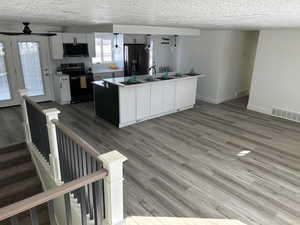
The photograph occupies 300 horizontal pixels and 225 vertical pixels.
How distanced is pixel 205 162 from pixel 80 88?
4821mm

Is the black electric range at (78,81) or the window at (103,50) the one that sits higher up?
the window at (103,50)

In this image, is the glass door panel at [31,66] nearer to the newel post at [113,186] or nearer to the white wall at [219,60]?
the white wall at [219,60]

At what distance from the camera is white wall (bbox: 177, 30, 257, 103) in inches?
264

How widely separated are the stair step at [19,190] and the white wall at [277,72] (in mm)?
5941

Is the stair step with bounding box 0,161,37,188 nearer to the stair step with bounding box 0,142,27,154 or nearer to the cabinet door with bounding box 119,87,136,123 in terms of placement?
the stair step with bounding box 0,142,27,154

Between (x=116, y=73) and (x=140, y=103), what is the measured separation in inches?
121

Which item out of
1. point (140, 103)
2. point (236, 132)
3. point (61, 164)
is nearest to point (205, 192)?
point (61, 164)

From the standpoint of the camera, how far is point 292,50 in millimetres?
5414

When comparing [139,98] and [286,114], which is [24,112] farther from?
[286,114]

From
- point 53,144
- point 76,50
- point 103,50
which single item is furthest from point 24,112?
point 103,50

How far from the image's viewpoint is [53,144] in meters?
2.76

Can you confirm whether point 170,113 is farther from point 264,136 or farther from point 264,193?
point 264,193

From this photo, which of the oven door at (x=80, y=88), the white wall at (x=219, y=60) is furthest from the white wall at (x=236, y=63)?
the oven door at (x=80, y=88)

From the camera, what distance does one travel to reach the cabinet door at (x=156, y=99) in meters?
5.51
